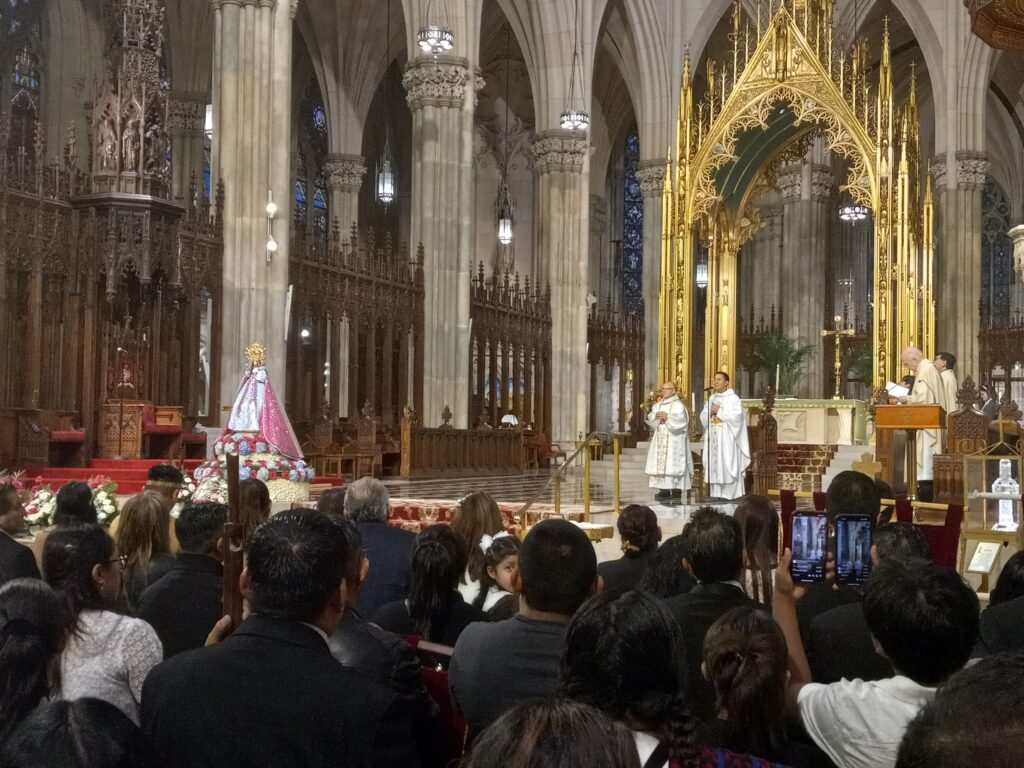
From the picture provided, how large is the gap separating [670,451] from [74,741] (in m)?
13.1

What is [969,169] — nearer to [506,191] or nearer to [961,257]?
[961,257]

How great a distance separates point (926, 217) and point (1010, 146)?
1819cm

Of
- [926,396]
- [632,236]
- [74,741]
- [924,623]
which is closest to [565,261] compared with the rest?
[632,236]

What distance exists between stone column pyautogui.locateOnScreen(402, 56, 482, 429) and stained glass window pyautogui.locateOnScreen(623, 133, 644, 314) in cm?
1501

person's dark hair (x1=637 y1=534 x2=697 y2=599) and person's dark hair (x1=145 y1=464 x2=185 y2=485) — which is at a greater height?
person's dark hair (x1=145 y1=464 x2=185 y2=485)

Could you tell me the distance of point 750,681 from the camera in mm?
2441

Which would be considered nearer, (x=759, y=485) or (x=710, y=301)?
(x=759, y=485)

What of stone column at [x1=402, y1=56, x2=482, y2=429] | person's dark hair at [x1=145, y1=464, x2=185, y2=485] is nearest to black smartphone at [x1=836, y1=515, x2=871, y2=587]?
person's dark hair at [x1=145, y1=464, x2=185, y2=485]

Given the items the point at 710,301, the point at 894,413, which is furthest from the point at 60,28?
the point at 894,413

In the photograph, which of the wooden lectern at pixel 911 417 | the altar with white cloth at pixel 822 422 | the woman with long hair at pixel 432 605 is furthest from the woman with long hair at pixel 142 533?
the altar with white cloth at pixel 822 422

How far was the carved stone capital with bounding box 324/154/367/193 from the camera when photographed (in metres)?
29.5

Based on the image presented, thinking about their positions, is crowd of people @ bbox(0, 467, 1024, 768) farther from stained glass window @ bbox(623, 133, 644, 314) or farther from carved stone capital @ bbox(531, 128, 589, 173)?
stained glass window @ bbox(623, 133, 644, 314)

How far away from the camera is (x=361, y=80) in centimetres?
2959

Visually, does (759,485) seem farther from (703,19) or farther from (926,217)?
(703,19)
